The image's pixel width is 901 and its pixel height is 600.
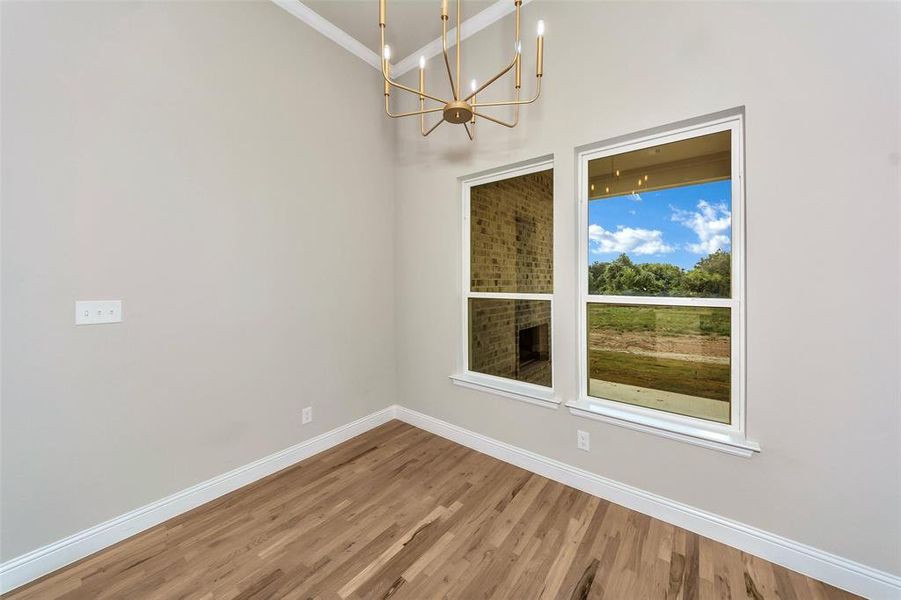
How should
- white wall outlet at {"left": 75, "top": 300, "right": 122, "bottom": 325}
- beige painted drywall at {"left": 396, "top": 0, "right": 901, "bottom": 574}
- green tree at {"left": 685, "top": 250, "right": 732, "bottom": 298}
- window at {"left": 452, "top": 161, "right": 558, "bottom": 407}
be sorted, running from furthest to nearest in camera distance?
window at {"left": 452, "top": 161, "right": 558, "bottom": 407}
green tree at {"left": 685, "top": 250, "right": 732, "bottom": 298}
white wall outlet at {"left": 75, "top": 300, "right": 122, "bottom": 325}
beige painted drywall at {"left": 396, "top": 0, "right": 901, "bottom": 574}

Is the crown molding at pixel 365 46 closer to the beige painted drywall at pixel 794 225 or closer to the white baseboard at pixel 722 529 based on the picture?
the beige painted drywall at pixel 794 225

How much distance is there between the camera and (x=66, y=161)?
1.65 meters

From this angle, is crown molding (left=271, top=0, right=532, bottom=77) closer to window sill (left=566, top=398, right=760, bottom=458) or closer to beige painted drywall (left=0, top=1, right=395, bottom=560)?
beige painted drywall (left=0, top=1, right=395, bottom=560)

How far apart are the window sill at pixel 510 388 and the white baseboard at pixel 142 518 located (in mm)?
1170

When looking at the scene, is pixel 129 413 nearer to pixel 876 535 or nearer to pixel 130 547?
pixel 130 547

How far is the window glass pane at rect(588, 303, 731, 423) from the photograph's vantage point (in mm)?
1890

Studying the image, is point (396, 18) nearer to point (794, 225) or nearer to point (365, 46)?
point (365, 46)

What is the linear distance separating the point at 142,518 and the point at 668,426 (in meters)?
2.96

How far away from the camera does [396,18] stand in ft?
8.52

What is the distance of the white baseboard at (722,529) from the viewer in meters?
1.50

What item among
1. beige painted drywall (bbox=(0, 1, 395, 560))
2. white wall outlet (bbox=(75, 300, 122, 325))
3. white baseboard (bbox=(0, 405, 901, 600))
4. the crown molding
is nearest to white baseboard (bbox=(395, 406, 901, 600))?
white baseboard (bbox=(0, 405, 901, 600))

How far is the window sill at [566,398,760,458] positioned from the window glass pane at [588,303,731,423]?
5 centimetres

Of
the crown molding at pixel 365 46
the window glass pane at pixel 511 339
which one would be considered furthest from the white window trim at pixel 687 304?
the crown molding at pixel 365 46

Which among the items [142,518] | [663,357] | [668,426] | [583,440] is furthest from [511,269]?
[142,518]
